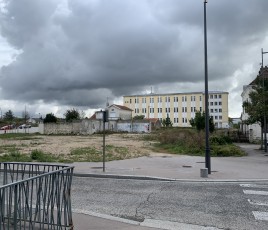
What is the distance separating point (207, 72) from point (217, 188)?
→ 548 cm

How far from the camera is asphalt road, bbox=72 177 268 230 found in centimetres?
745

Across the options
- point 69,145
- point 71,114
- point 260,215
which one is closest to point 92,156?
point 69,145

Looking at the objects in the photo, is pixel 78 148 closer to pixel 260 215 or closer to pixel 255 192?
pixel 255 192

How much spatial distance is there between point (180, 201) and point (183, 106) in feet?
402

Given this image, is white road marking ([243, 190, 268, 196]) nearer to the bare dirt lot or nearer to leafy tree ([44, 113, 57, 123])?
the bare dirt lot

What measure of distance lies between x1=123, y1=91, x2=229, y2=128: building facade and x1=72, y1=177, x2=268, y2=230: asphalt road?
114530mm

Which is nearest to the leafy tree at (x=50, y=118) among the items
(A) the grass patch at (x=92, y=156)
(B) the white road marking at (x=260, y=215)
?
(A) the grass patch at (x=92, y=156)

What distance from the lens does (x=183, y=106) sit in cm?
13038

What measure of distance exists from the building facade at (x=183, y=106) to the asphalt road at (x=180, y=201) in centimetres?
11453

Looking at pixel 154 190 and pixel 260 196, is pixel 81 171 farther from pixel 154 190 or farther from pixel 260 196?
pixel 260 196

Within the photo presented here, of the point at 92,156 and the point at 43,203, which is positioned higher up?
the point at 43,203

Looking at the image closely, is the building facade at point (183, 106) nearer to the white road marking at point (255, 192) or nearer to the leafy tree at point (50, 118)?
the leafy tree at point (50, 118)

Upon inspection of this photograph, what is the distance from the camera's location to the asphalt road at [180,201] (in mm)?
7445

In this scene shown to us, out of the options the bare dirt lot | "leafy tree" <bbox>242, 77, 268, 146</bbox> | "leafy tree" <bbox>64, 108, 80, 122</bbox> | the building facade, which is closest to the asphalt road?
the bare dirt lot
